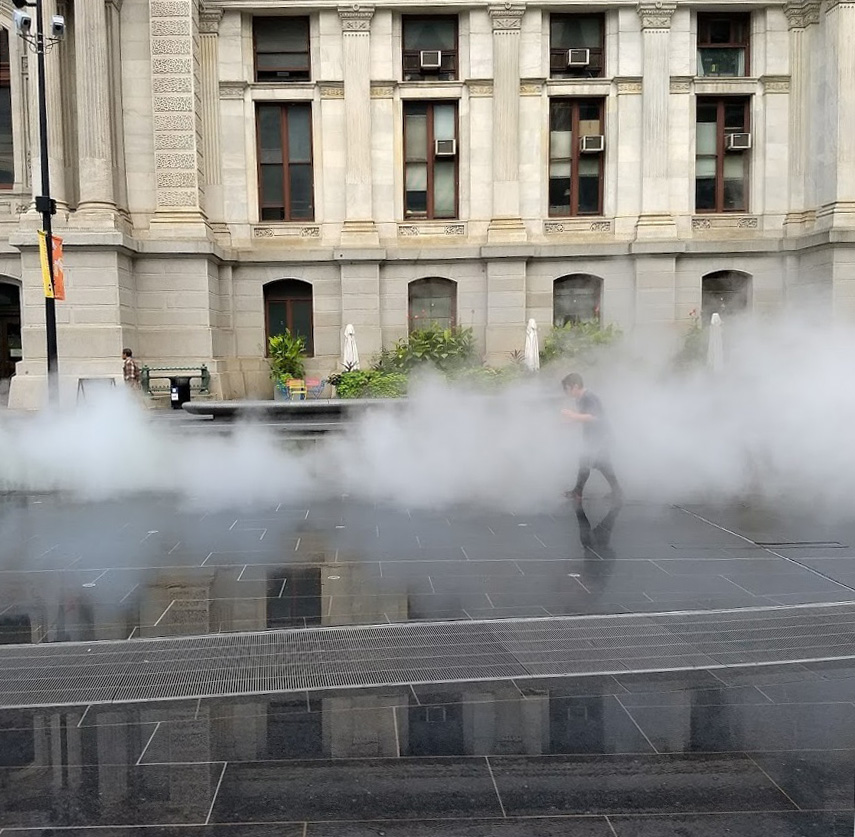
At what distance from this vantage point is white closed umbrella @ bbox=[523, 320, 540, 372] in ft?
68.1

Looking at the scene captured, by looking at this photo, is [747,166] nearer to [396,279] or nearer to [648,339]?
[648,339]

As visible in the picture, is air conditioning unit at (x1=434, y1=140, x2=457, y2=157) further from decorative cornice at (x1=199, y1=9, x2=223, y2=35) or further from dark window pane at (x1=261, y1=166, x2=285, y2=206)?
decorative cornice at (x1=199, y1=9, x2=223, y2=35)

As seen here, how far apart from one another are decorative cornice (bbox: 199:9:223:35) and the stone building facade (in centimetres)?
5

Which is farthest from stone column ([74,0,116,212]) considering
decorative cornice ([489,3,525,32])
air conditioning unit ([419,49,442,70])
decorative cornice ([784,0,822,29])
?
decorative cornice ([784,0,822,29])

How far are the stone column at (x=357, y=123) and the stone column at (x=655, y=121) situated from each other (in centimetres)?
725

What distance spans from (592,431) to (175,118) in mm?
15599

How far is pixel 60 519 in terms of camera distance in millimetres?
9234

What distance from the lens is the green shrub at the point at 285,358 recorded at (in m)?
22.0

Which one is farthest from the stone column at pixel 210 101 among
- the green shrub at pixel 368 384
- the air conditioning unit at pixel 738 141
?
the air conditioning unit at pixel 738 141

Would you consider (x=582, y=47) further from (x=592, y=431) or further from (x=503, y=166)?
(x=592, y=431)

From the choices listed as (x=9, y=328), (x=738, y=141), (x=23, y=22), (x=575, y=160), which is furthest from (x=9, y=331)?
(x=738, y=141)

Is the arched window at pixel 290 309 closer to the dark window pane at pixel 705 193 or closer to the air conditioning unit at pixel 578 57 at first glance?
the air conditioning unit at pixel 578 57

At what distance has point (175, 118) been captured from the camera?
67.9ft

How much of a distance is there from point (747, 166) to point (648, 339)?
18.9 feet
